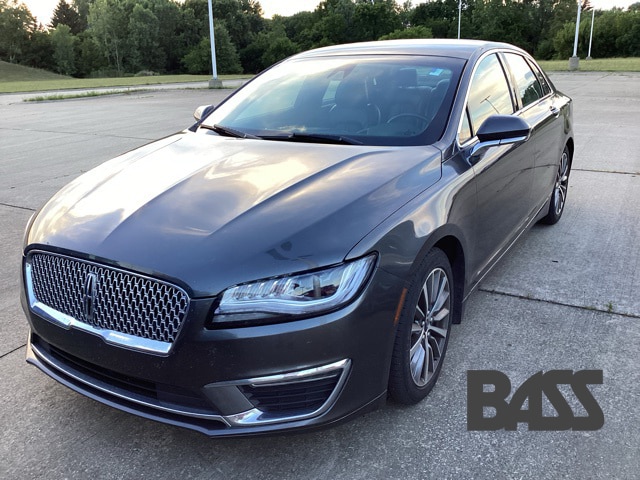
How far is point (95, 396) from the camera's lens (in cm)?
234

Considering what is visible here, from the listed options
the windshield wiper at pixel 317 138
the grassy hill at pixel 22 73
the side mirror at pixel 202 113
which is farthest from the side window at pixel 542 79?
the grassy hill at pixel 22 73

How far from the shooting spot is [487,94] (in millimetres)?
3715

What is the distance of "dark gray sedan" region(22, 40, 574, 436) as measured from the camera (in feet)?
6.88

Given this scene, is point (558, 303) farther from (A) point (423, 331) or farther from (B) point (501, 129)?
(A) point (423, 331)

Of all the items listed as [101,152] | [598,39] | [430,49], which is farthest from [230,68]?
[430,49]

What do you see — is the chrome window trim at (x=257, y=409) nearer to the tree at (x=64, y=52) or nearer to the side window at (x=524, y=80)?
the side window at (x=524, y=80)

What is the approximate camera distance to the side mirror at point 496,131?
10.5 ft

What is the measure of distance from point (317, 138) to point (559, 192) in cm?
301

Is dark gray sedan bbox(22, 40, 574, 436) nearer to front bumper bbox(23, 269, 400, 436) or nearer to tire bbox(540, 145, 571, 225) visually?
front bumper bbox(23, 269, 400, 436)

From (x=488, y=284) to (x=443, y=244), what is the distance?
4.83 ft

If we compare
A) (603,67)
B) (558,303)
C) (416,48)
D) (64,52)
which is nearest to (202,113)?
(416,48)

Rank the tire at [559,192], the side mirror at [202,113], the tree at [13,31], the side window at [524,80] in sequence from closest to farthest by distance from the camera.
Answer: the side mirror at [202,113], the side window at [524,80], the tire at [559,192], the tree at [13,31]

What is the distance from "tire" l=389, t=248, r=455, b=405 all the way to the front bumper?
0.13 meters

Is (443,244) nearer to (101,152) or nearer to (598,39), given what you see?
(101,152)
